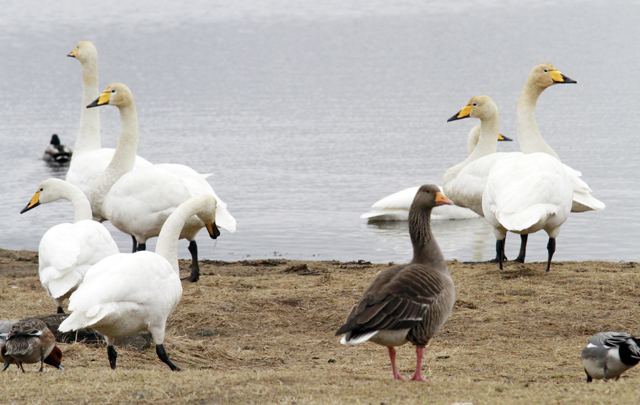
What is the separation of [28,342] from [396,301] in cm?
230

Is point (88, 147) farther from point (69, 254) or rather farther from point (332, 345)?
point (332, 345)

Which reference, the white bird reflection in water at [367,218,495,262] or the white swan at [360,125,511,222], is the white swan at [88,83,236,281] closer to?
the white bird reflection in water at [367,218,495,262]

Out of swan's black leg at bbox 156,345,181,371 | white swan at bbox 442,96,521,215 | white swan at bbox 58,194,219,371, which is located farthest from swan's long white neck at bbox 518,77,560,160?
swan's black leg at bbox 156,345,181,371

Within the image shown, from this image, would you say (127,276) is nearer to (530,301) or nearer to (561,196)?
(530,301)

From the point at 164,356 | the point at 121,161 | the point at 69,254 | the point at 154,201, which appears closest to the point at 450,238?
the point at 121,161

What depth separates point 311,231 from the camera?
41.1ft

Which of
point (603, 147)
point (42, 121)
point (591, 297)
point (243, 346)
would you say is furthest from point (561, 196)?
point (42, 121)

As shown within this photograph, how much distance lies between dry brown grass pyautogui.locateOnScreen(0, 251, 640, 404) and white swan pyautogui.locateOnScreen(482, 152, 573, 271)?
21.8 inches

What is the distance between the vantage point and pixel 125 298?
5609 mm

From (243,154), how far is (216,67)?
1004 inches

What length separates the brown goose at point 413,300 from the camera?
486cm

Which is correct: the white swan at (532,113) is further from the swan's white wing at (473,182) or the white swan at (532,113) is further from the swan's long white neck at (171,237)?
the swan's long white neck at (171,237)

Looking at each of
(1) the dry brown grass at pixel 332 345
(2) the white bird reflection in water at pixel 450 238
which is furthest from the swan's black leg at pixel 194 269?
(2) the white bird reflection in water at pixel 450 238

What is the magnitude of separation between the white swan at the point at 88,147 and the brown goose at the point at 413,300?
5.94 meters
